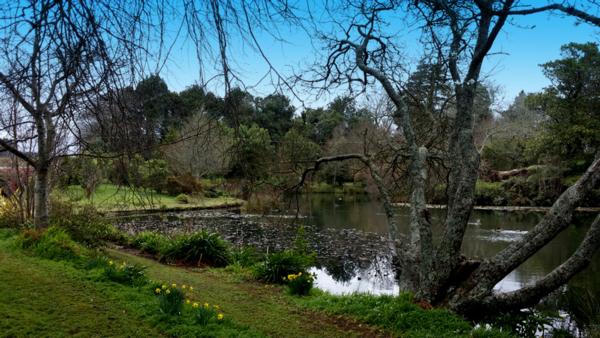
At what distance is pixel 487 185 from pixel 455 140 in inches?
1027

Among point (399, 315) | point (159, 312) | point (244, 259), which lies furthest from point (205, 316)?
point (244, 259)

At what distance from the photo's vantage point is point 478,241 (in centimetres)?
1612

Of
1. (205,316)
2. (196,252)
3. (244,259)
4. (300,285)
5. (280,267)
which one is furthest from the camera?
(244,259)

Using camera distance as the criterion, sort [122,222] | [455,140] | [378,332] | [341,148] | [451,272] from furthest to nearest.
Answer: [341,148] < [122,222] < [455,140] < [451,272] < [378,332]

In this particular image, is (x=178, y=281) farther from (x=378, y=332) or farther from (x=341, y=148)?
(x=341, y=148)

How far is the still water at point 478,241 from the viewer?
1065 centimetres

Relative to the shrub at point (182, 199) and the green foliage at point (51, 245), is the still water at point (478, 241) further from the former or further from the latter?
the shrub at point (182, 199)

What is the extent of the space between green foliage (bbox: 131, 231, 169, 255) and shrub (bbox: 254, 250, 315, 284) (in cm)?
312

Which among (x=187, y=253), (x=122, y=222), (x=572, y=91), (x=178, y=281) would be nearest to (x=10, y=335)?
(x=178, y=281)

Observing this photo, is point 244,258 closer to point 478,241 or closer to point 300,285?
point 300,285

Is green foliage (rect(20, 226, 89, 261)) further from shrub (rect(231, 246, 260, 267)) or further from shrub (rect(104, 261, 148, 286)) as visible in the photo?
shrub (rect(231, 246, 260, 267))

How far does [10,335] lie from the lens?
12.5ft

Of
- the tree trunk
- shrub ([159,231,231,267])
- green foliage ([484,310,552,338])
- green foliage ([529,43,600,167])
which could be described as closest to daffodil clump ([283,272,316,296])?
green foliage ([484,310,552,338])

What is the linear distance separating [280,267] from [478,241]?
10.2 meters
